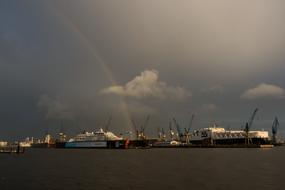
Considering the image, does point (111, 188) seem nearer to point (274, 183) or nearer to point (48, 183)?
point (48, 183)

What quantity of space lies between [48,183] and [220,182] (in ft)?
107

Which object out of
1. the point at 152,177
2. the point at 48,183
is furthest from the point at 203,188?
the point at 48,183

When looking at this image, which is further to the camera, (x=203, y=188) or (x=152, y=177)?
(x=152, y=177)

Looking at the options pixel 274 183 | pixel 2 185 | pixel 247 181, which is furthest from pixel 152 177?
pixel 2 185

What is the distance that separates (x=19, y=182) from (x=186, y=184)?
32870 millimetres

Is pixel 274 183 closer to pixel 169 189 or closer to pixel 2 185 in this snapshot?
pixel 169 189

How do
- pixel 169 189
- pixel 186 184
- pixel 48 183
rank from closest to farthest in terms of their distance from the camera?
pixel 169 189 → pixel 186 184 → pixel 48 183

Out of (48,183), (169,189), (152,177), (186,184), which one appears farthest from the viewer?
(152,177)

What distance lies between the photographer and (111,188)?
6762 centimetres

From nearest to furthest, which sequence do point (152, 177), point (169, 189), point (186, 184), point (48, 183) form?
1. point (169, 189)
2. point (186, 184)
3. point (48, 183)
4. point (152, 177)

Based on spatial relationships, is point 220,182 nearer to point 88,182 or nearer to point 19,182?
point 88,182

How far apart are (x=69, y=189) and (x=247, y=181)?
33.5 metres

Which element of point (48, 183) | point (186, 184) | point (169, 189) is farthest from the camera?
point (48, 183)

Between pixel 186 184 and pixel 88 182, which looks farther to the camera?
pixel 88 182
